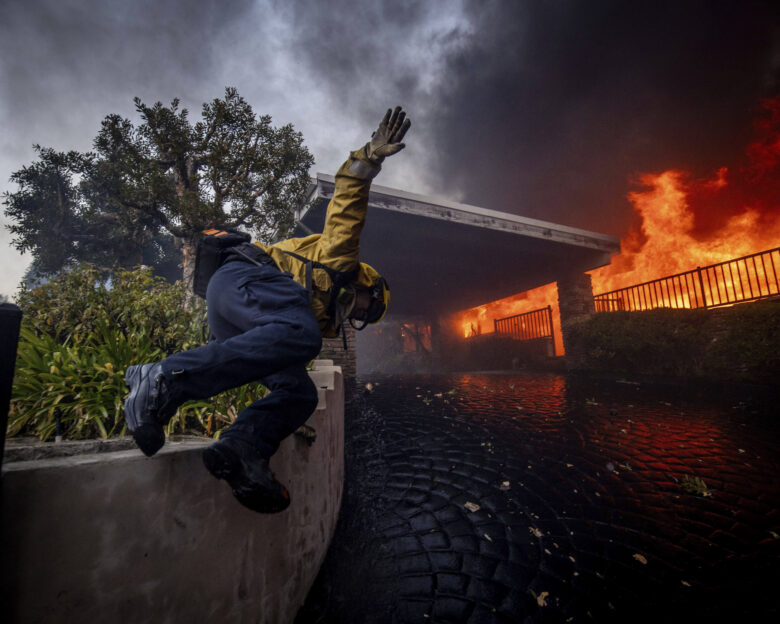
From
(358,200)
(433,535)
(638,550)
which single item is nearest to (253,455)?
(358,200)

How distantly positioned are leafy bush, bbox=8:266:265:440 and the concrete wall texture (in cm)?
101

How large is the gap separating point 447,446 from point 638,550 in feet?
6.28

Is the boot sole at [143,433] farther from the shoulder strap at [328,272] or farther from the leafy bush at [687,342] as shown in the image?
the leafy bush at [687,342]

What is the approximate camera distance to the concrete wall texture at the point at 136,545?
77 cm

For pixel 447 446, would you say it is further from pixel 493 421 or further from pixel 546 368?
pixel 546 368

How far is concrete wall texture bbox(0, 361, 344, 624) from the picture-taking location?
0.77 meters

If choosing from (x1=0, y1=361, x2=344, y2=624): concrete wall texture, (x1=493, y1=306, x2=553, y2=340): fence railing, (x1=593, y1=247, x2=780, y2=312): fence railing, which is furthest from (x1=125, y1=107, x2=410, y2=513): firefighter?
(x1=493, y1=306, x2=553, y2=340): fence railing

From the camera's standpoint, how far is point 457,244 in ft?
31.4

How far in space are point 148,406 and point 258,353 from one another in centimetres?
41

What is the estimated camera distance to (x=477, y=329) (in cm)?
1733

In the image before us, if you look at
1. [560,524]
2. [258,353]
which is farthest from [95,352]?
[560,524]

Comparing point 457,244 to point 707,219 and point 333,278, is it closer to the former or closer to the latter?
point 333,278

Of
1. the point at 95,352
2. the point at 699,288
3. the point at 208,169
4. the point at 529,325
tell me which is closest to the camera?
the point at 95,352

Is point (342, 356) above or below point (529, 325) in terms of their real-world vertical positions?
below
